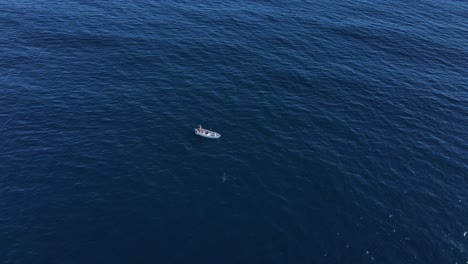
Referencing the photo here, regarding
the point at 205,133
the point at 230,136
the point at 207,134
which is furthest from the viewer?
the point at 230,136

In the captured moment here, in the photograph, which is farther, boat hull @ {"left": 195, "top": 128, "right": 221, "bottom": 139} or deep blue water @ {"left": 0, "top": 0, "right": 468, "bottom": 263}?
boat hull @ {"left": 195, "top": 128, "right": 221, "bottom": 139}

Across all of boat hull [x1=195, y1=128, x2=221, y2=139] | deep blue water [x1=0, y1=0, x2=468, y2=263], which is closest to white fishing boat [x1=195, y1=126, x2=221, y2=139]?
boat hull [x1=195, y1=128, x2=221, y2=139]

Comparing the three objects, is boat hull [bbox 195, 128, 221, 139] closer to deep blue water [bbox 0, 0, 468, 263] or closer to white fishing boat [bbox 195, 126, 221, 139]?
white fishing boat [bbox 195, 126, 221, 139]

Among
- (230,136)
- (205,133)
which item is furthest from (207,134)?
(230,136)

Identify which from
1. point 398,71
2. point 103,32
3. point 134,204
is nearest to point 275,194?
point 134,204

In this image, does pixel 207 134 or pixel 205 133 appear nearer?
pixel 207 134

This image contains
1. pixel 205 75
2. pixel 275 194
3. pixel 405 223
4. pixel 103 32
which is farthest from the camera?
pixel 103 32

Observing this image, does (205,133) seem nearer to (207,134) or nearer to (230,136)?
(207,134)

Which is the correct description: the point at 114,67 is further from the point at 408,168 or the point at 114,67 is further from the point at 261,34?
the point at 408,168

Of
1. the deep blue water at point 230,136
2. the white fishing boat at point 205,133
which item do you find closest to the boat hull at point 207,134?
the white fishing boat at point 205,133
